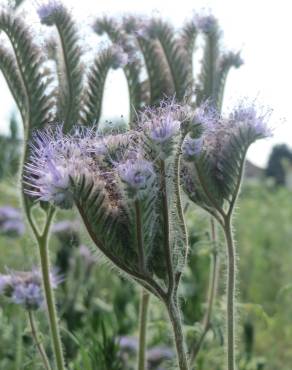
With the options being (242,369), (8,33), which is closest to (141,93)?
(8,33)

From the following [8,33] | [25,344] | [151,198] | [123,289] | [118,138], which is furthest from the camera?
[123,289]

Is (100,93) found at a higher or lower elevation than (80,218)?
higher

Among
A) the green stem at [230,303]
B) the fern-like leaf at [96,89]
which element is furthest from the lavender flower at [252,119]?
the fern-like leaf at [96,89]

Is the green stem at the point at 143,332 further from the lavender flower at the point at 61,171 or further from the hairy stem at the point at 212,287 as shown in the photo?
the lavender flower at the point at 61,171

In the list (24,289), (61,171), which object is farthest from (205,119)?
(24,289)

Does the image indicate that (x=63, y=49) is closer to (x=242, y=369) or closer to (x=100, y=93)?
(x=100, y=93)

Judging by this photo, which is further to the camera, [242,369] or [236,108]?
[242,369]

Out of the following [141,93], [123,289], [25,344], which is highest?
[141,93]

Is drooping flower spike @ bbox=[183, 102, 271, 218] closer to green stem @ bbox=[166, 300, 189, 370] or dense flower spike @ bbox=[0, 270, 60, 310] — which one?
green stem @ bbox=[166, 300, 189, 370]
